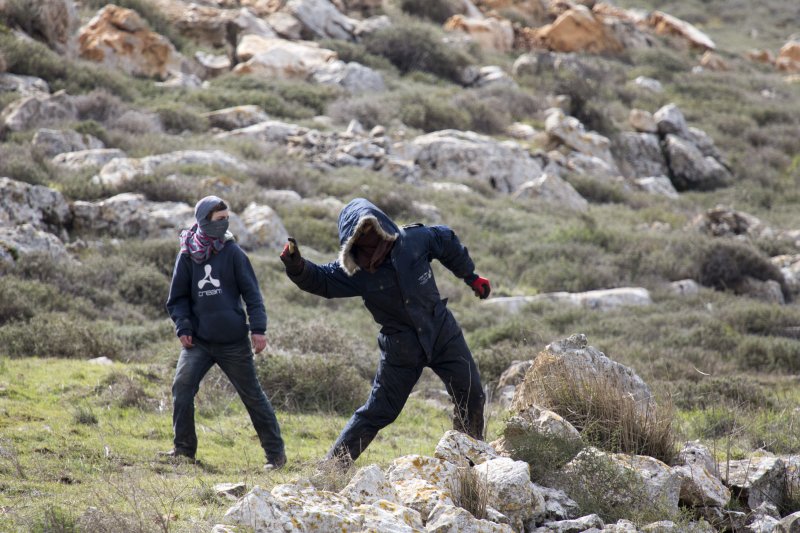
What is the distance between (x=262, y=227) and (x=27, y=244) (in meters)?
A: 3.83

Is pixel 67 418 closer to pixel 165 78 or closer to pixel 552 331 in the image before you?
pixel 552 331

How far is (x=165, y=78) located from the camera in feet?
79.5

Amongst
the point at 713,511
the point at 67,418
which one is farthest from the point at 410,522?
the point at 67,418

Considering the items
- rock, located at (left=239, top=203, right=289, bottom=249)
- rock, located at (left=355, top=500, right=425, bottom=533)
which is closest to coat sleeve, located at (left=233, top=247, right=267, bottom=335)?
rock, located at (left=355, top=500, right=425, bottom=533)

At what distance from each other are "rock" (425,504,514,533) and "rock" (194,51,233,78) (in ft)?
77.2

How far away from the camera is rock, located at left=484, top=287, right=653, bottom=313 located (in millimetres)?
13037

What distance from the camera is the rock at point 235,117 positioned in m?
20.8

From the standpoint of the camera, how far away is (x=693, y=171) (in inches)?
977

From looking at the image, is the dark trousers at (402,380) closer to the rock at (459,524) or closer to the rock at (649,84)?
the rock at (459,524)

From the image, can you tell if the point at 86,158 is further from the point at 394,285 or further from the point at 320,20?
the point at 320,20

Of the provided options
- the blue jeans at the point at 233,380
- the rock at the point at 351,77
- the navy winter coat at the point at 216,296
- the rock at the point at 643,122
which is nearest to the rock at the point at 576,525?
the blue jeans at the point at 233,380

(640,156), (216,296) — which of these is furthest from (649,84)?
(216,296)

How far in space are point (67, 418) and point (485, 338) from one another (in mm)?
5656

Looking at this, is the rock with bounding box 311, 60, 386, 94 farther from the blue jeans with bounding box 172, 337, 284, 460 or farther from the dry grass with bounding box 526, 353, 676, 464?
the dry grass with bounding box 526, 353, 676, 464
